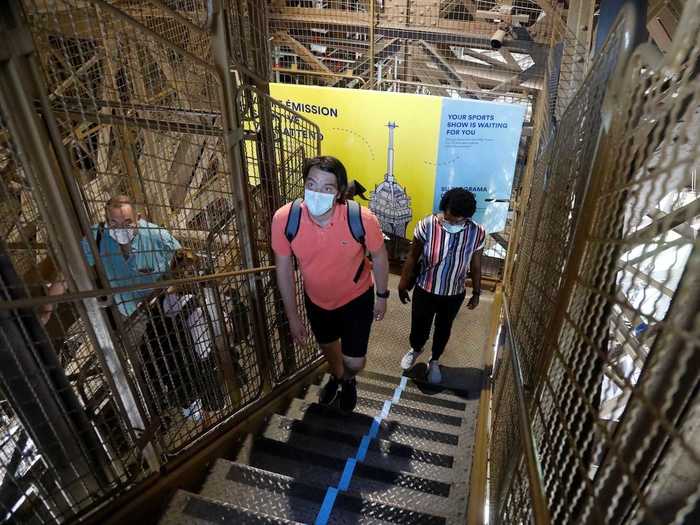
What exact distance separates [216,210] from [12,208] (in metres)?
1.51

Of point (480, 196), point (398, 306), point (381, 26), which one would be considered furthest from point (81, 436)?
point (381, 26)

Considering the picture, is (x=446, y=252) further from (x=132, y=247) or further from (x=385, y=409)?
(x=132, y=247)

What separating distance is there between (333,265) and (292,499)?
1.22 m

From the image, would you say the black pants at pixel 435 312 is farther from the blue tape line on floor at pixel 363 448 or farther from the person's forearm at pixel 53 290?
the person's forearm at pixel 53 290

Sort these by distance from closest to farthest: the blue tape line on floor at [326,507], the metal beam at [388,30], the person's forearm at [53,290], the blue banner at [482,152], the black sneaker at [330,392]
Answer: the person's forearm at [53,290] → the blue tape line on floor at [326,507] → the black sneaker at [330,392] → the blue banner at [482,152] → the metal beam at [388,30]

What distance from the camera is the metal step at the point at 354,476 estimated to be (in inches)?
A: 90.4

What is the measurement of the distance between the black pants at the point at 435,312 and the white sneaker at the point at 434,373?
0.10 meters

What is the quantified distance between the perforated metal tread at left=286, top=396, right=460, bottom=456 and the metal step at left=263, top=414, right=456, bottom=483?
0.27 feet

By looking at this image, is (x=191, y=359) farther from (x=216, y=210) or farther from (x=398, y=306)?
(x=398, y=306)

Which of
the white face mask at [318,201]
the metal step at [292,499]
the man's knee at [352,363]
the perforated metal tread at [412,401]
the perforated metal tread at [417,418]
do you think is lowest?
the perforated metal tread at [412,401]

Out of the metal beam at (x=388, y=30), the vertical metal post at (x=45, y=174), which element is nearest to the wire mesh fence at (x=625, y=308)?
the vertical metal post at (x=45, y=174)

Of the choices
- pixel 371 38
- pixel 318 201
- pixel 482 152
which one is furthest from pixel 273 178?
pixel 371 38

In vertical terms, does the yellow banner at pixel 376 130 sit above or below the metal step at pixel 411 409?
above

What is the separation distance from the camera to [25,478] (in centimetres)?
165
